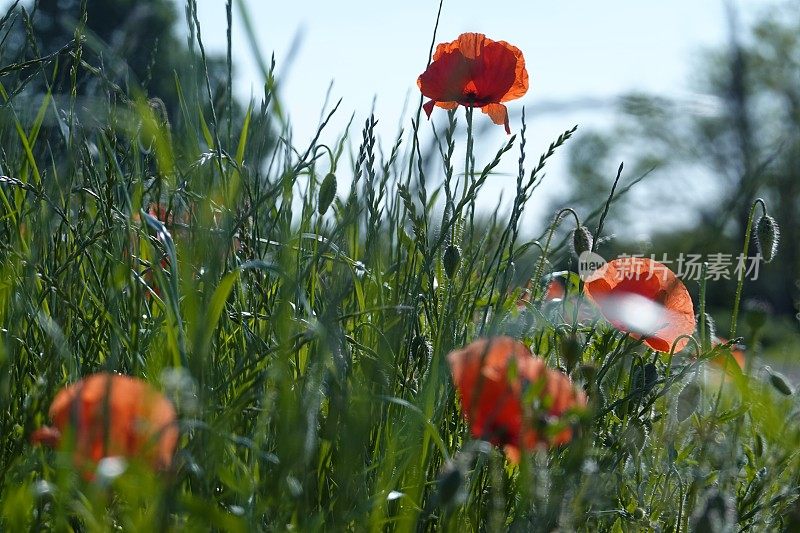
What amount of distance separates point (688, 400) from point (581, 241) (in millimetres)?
305

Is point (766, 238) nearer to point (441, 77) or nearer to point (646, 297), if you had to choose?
point (646, 297)

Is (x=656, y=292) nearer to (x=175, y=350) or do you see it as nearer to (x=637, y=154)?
(x=175, y=350)

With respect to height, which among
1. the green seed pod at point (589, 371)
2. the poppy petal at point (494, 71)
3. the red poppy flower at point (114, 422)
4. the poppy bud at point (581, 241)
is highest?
the poppy petal at point (494, 71)

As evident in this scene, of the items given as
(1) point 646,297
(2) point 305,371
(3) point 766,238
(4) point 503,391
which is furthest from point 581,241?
(4) point 503,391

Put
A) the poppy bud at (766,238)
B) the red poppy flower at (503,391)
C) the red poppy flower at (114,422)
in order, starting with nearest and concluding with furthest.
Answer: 1. the red poppy flower at (114,422)
2. the red poppy flower at (503,391)
3. the poppy bud at (766,238)

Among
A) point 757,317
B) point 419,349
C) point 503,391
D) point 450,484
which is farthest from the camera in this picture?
point 419,349

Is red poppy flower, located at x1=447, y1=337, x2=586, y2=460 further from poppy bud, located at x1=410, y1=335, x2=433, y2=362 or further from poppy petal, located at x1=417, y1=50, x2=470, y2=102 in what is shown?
poppy petal, located at x1=417, y1=50, x2=470, y2=102

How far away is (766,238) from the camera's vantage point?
61.1 inches

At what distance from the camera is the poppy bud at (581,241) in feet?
5.16

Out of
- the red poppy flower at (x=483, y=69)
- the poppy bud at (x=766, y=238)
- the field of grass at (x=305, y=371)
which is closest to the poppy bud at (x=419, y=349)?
the field of grass at (x=305, y=371)

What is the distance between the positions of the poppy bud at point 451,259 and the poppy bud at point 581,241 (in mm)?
332

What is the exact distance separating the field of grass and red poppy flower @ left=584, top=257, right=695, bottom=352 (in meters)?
0.05

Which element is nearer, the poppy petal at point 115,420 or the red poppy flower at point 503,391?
the poppy petal at point 115,420

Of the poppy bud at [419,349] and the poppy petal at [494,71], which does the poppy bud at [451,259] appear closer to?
the poppy bud at [419,349]
